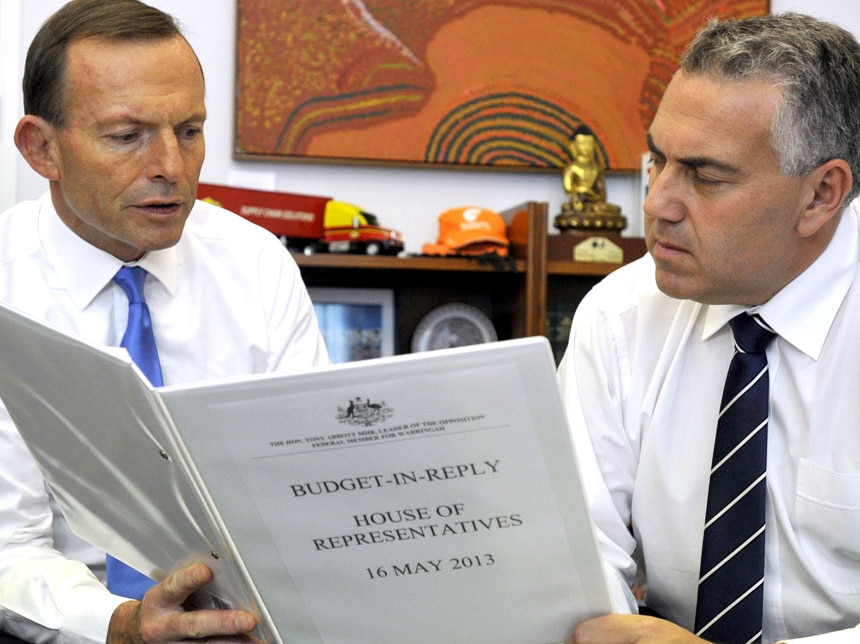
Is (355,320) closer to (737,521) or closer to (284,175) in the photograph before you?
(284,175)

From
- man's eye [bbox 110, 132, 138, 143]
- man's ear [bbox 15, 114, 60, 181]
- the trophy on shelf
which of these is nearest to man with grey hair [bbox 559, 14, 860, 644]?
man's eye [bbox 110, 132, 138, 143]

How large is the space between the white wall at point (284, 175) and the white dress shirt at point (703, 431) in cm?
140

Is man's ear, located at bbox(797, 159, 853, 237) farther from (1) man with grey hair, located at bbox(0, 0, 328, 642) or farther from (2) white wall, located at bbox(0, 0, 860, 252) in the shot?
(2) white wall, located at bbox(0, 0, 860, 252)

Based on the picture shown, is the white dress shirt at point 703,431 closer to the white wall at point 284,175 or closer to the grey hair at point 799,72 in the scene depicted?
the grey hair at point 799,72

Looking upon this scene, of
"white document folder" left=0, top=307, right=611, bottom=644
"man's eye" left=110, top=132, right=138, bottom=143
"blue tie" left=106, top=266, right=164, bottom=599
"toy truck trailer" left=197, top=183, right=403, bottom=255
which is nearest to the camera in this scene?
"white document folder" left=0, top=307, right=611, bottom=644

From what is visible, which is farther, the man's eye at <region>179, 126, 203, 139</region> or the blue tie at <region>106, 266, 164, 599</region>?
the man's eye at <region>179, 126, 203, 139</region>

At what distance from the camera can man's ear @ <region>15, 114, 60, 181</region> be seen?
1.56m

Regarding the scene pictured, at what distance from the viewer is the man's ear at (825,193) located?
1.32 meters

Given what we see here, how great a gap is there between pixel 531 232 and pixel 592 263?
22 cm

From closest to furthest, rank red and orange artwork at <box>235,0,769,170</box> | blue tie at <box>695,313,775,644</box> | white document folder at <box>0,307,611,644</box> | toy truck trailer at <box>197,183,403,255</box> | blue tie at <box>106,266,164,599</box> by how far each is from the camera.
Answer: white document folder at <box>0,307,611,644</box> < blue tie at <box>695,313,775,644</box> < blue tie at <box>106,266,164,599</box> < toy truck trailer at <box>197,183,403,255</box> < red and orange artwork at <box>235,0,769,170</box>

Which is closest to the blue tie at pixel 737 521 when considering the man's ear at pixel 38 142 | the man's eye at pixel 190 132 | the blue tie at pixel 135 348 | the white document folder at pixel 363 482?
the white document folder at pixel 363 482

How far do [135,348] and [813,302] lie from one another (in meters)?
0.98

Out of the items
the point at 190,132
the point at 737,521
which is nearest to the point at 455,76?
the point at 190,132

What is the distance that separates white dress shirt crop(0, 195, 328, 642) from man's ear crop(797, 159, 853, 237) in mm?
848
